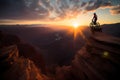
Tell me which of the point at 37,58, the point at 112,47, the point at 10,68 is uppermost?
the point at 112,47

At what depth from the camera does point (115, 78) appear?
1042 cm

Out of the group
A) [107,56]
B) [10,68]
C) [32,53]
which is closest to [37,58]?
[32,53]

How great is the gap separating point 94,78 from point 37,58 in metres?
32.0

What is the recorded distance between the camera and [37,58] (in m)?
42.5

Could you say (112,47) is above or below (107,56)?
above

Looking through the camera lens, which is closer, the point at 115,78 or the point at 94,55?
the point at 115,78

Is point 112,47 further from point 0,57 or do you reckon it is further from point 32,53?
point 32,53

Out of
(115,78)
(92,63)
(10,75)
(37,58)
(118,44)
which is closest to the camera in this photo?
(115,78)

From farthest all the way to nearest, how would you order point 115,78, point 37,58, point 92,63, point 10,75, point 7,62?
point 37,58, point 92,63, point 7,62, point 10,75, point 115,78

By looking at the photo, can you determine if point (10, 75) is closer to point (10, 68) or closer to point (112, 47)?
point (10, 68)

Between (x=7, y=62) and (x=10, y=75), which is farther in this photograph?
(x=7, y=62)

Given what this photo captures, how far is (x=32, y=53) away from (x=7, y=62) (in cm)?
3054

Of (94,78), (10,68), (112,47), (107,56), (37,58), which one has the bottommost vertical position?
(37,58)

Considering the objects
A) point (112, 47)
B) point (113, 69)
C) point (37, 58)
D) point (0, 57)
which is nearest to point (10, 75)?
point (0, 57)
